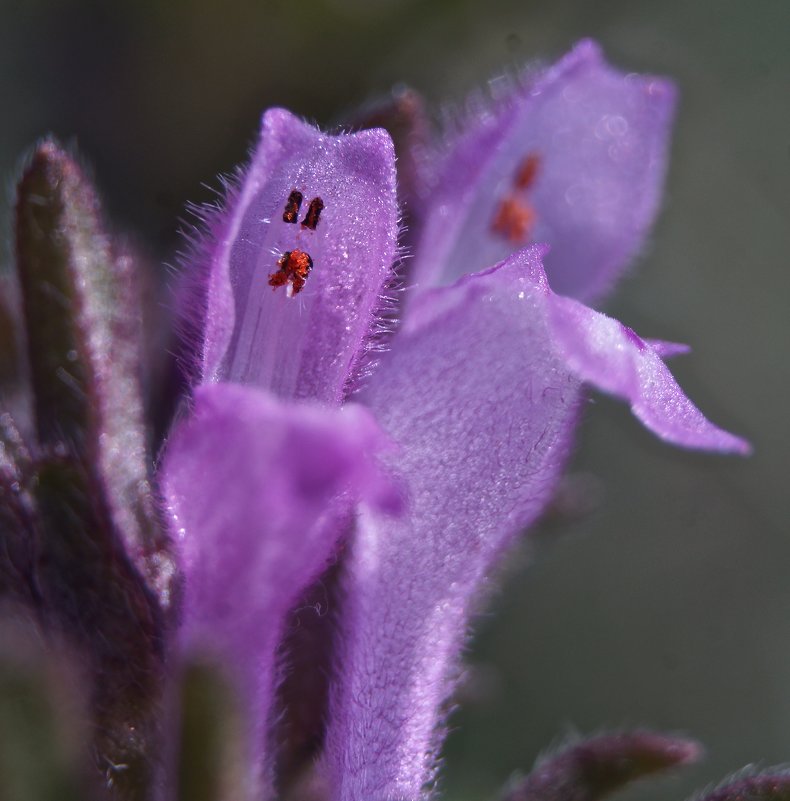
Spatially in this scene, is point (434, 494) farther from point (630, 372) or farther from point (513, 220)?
point (513, 220)

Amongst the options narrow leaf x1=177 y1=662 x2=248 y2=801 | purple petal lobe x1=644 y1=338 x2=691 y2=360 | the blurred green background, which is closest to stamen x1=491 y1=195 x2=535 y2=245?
purple petal lobe x1=644 y1=338 x2=691 y2=360

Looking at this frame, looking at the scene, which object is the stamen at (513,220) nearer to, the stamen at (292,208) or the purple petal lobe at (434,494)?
the purple petal lobe at (434,494)

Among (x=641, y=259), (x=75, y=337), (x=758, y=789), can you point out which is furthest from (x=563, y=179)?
(x=641, y=259)

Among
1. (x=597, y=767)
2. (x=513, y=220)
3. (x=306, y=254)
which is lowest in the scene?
(x=597, y=767)

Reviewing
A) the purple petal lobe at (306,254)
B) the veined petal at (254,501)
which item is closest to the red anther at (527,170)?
the purple petal lobe at (306,254)

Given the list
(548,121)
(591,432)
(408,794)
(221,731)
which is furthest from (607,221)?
(591,432)

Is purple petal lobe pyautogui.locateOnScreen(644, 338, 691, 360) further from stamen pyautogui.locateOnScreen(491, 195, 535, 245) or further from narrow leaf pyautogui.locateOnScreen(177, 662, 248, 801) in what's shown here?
narrow leaf pyautogui.locateOnScreen(177, 662, 248, 801)

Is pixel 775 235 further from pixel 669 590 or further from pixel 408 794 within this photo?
pixel 408 794
